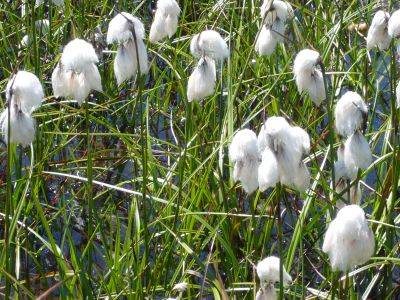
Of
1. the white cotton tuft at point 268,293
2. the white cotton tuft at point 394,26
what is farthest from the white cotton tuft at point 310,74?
the white cotton tuft at point 268,293

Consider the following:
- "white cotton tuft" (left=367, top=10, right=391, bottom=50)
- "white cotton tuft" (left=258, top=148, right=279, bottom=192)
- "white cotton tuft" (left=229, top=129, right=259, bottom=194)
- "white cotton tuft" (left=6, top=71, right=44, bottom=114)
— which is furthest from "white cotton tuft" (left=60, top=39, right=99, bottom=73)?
"white cotton tuft" (left=367, top=10, right=391, bottom=50)

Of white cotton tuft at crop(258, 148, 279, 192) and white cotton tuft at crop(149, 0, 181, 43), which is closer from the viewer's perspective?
white cotton tuft at crop(258, 148, 279, 192)

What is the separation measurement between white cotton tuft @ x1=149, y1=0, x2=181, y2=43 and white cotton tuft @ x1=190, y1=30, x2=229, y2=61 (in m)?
0.26

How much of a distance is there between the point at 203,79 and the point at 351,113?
49 cm

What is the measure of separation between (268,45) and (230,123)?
0.26 metres

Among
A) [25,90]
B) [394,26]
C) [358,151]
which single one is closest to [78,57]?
[25,90]

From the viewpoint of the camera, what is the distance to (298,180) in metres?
1.81

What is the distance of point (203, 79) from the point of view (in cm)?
221

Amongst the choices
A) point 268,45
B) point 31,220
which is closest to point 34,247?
point 31,220

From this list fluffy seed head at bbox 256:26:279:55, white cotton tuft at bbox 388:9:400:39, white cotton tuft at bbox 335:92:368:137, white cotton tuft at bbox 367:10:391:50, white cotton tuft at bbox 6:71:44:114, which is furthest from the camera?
fluffy seed head at bbox 256:26:279:55

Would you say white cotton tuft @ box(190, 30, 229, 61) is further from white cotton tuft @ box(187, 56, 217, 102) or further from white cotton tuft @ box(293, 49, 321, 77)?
white cotton tuft @ box(293, 49, 321, 77)

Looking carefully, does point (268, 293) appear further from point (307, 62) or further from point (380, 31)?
point (380, 31)

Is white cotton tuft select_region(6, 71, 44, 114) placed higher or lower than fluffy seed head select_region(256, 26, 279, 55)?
lower

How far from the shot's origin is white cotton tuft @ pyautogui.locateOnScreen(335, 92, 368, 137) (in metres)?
1.85
